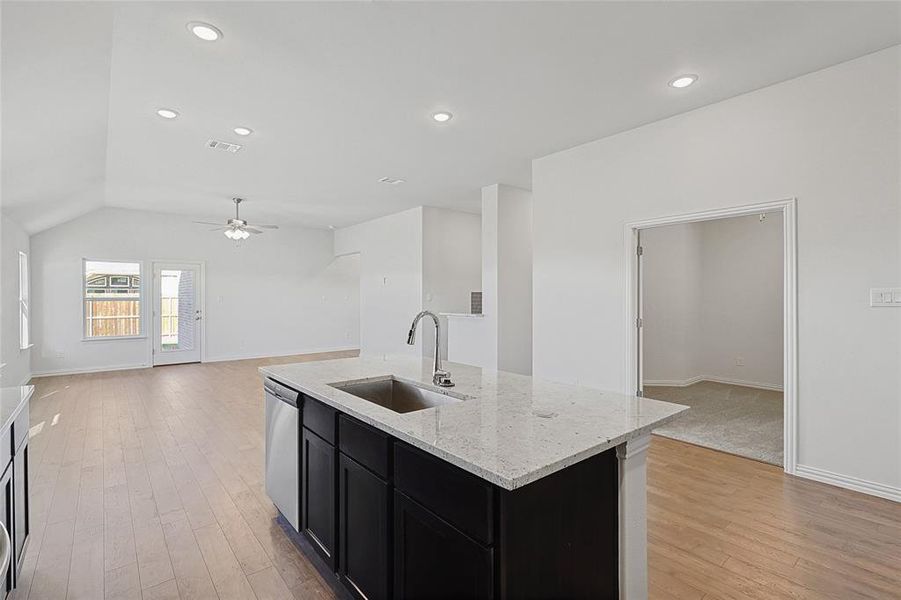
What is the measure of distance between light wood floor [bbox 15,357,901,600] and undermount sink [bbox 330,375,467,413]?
2.80 feet

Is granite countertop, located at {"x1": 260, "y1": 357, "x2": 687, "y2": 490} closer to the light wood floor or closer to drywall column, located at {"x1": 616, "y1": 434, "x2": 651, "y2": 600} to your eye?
drywall column, located at {"x1": 616, "y1": 434, "x2": 651, "y2": 600}

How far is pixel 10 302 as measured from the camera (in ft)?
18.0

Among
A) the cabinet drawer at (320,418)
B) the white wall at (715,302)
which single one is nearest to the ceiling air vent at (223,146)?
the cabinet drawer at (320,418)

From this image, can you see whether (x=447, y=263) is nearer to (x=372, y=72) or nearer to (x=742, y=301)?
(x=742, y=301)

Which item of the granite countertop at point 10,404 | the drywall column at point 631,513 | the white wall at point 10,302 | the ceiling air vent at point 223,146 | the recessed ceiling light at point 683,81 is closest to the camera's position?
the drywall column at point 631,513

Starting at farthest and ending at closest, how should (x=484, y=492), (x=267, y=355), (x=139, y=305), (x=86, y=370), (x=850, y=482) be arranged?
1. (x=267, y=355)
2. (x=139, y=305)
3. (x=86, y=370)
4. (x=850, y=482)
5. (x=484, y=492)

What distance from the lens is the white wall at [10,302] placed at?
5090 millimetres

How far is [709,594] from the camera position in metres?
1.93

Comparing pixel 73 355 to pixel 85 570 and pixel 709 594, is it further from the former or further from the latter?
pixel 709 594

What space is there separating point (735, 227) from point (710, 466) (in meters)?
4.48

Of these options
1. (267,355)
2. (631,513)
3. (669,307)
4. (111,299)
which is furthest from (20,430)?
(267,355)

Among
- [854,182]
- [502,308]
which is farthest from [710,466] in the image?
[502,308]

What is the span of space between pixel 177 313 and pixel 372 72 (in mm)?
7364

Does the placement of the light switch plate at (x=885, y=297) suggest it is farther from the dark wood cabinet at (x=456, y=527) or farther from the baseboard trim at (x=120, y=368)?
the baseboard trim at (x=120, y=368)
